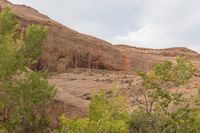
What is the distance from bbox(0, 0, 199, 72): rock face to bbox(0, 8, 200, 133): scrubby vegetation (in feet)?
57.9

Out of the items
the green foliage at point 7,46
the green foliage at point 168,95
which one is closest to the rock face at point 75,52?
the green foliage at point 7,46

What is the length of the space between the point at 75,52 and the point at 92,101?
25.0 metres

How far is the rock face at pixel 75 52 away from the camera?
54938 millimetres

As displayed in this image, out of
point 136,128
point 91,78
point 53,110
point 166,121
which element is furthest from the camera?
point 91,78

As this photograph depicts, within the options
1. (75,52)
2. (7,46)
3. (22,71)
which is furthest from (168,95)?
(75,52)

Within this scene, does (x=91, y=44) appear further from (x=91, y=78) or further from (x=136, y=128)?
(x=136, y=128)

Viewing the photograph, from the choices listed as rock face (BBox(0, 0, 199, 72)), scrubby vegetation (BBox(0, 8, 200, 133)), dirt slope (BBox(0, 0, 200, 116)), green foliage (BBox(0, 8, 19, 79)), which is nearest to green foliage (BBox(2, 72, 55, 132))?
scrubby vegetation (BBox(0, 8, 200, 133))

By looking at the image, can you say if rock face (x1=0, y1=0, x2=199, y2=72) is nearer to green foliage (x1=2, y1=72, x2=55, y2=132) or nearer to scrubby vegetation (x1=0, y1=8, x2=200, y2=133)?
scrubby vegetation (x1=0, y1=8, x2=200, y2=133)

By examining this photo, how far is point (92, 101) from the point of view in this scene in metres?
31.4

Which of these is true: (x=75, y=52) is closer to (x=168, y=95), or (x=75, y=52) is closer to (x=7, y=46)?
(x=7, y=46)

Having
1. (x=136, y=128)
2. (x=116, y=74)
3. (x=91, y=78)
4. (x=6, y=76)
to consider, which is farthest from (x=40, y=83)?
(x=116, y=74)

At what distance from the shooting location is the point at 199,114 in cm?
2803

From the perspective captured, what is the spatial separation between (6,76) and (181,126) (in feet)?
32.5

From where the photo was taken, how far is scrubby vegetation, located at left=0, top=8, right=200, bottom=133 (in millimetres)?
25891
